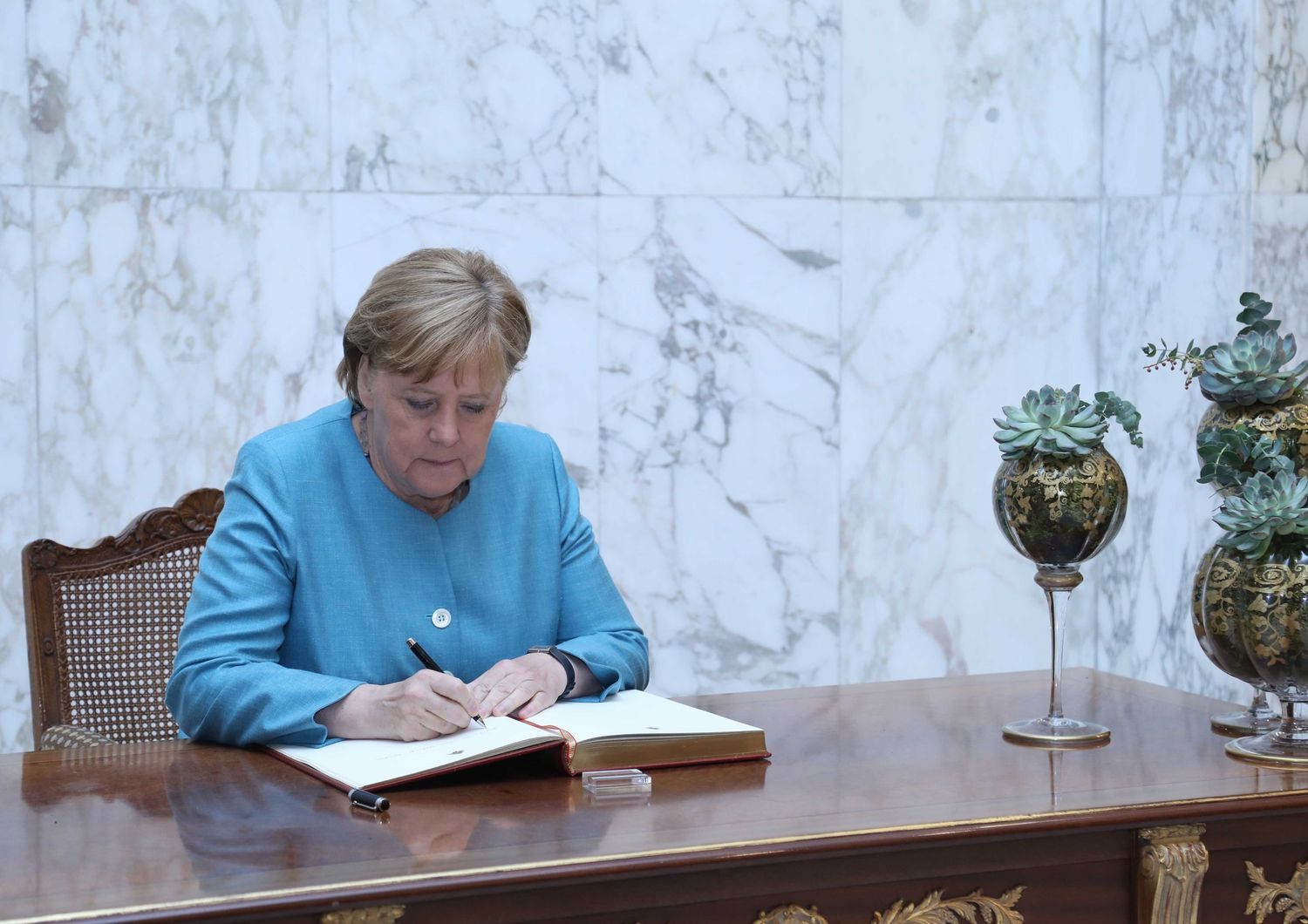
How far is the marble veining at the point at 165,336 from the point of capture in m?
4.12

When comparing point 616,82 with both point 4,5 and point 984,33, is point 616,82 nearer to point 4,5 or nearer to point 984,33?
point 984,33

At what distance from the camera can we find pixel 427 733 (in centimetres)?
223

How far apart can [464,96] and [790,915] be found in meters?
3.11

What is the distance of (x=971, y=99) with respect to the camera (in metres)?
4.97

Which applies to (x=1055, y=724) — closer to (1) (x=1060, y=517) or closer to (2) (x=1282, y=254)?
(1) (x=1060, y=517)

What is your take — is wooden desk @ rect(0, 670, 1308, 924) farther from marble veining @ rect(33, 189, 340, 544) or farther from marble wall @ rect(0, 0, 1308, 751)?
marble wall @ rect(0, 0, 1308, 751)

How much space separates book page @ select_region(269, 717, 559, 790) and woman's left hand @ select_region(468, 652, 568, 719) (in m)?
0.07

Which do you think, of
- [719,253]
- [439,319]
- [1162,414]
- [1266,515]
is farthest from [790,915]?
[1162,414]

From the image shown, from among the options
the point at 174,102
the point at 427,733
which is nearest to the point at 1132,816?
the point at 427,733

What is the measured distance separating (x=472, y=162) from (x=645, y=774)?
8.87 feet

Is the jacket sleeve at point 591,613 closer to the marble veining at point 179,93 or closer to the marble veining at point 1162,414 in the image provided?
the marble veining at point 179,93

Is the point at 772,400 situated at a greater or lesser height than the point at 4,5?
lesser

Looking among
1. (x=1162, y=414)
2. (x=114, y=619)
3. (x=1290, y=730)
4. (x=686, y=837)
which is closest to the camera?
(x=686, y=837)

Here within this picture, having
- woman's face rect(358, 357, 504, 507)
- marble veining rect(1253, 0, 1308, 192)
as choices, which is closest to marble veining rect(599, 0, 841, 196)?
marble veining rect(1253, 0, 1308, 192)
